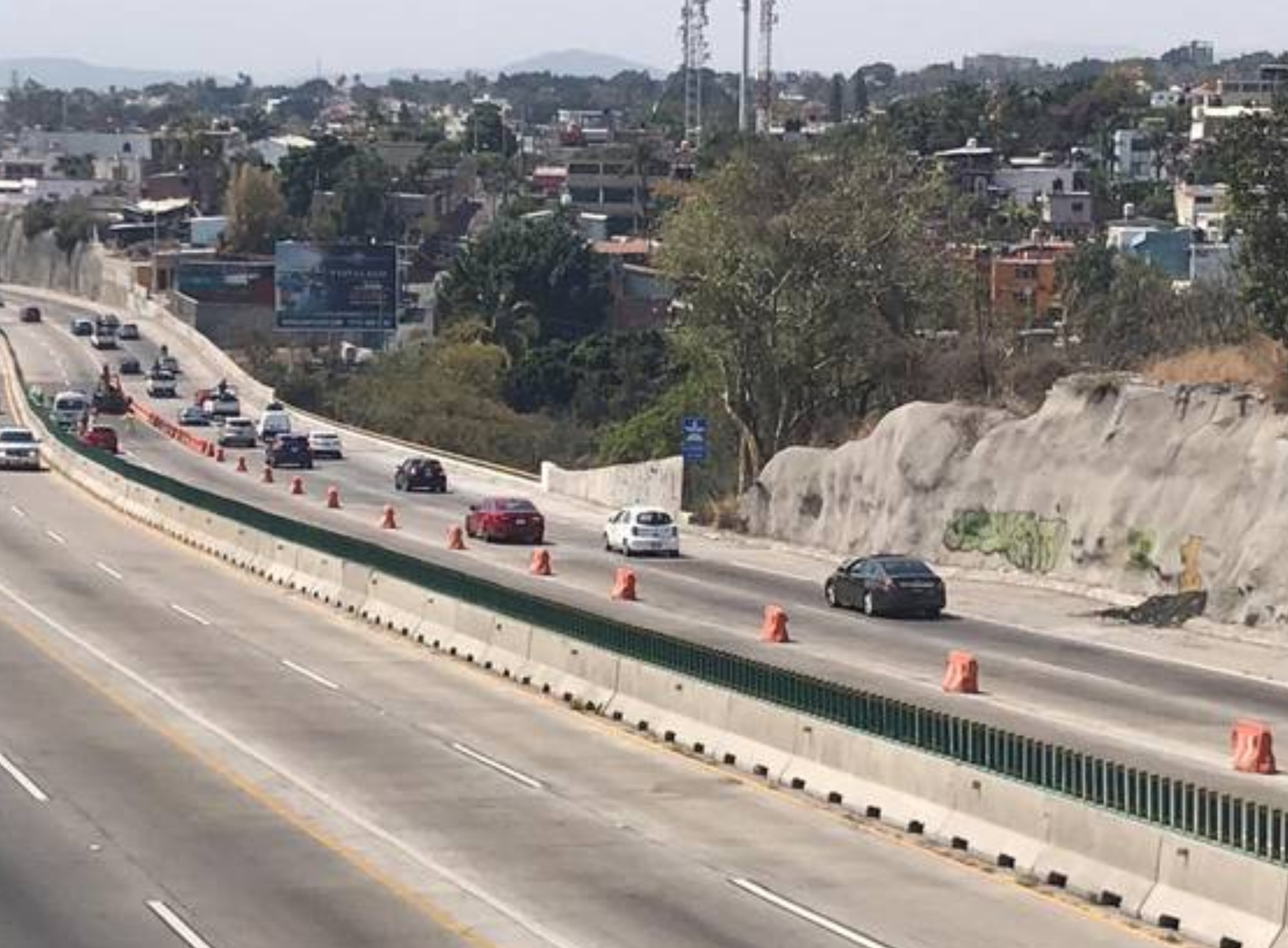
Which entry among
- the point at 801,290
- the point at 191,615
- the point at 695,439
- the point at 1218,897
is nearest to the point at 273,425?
the point at 801,290

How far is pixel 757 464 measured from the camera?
239ft

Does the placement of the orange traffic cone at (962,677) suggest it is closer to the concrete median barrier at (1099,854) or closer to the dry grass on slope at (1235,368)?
the dry grass on slope at (1235,368)

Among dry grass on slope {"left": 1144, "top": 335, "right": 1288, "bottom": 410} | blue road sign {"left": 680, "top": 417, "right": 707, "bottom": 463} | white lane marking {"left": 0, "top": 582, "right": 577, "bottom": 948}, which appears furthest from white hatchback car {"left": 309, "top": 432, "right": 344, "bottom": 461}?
white lane marking {"left": 0, "top": 582, "right": 577, "bottom": 948}

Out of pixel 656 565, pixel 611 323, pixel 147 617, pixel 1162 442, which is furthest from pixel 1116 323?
pixel 611 323

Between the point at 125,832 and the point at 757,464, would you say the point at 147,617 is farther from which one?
the point at 757,464

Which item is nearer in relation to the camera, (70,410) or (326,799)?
(326,799)

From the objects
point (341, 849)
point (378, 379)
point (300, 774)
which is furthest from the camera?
point (378, 379)

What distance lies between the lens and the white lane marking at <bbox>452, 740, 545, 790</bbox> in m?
28.3

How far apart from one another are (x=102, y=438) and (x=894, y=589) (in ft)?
172

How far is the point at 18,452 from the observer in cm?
8519

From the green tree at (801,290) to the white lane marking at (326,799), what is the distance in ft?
98.9

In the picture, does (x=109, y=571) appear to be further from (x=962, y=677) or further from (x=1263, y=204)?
(x=962, y=677)

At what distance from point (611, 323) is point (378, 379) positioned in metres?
38.2

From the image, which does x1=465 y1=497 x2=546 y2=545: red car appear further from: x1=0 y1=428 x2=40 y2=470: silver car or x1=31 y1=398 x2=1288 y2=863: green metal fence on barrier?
x1=0 y1=428 x2=40 y2=470: silver car
